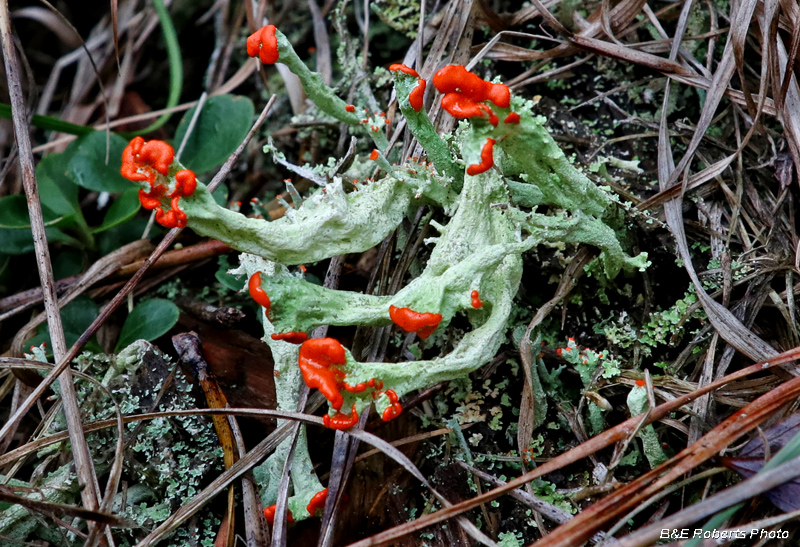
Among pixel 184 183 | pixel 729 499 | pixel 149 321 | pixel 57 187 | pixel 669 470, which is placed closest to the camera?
pixel 729 499

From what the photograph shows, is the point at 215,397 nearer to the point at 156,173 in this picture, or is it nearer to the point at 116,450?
the point at 116,450

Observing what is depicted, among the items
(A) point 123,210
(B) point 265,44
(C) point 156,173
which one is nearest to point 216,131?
(A) point 123,210

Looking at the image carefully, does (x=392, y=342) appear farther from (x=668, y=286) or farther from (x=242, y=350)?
(x=668, y=286)

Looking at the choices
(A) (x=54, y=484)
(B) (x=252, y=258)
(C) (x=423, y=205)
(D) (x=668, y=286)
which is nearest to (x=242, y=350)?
(B) (x=252, y=258)

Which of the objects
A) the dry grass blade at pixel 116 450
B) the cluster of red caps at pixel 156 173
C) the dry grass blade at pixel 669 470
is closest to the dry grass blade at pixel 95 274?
the dry grass blade at pixel 116 450

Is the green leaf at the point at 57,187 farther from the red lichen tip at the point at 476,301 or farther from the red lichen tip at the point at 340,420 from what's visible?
the red lichen tip at the point at 476,301
